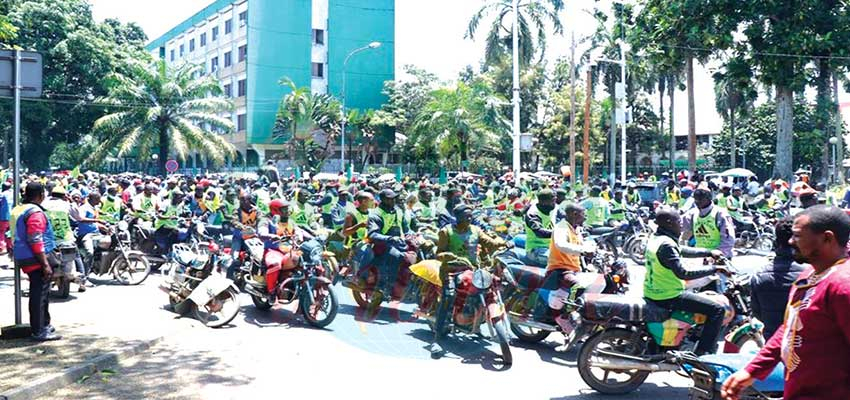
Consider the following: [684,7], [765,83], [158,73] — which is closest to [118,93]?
[158,73]

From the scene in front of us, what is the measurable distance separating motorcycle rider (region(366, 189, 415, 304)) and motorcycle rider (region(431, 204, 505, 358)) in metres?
1.59

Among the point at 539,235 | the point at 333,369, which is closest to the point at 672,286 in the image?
the point at 539,235

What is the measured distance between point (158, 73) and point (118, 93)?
2448 mm

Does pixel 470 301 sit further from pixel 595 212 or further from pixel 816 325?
pixel 595 212

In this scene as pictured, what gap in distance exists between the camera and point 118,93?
37906 millimetres

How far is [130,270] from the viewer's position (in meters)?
12.1

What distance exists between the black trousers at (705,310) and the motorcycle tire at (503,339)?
152 cm

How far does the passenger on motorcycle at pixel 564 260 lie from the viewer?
7.62 m

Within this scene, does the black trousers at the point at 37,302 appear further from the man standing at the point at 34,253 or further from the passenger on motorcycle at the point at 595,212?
the passenger on motorcycle at the point at 595,212

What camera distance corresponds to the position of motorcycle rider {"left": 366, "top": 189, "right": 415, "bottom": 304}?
9914mm

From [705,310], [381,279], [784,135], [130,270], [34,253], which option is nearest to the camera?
[705,310]

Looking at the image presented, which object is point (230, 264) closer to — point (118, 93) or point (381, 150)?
point (118, 93)

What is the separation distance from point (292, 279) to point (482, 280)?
290cm

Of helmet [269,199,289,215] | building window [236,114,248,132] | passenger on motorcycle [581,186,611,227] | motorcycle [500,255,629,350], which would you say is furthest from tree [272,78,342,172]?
motorcycle [500,255,629,350]
